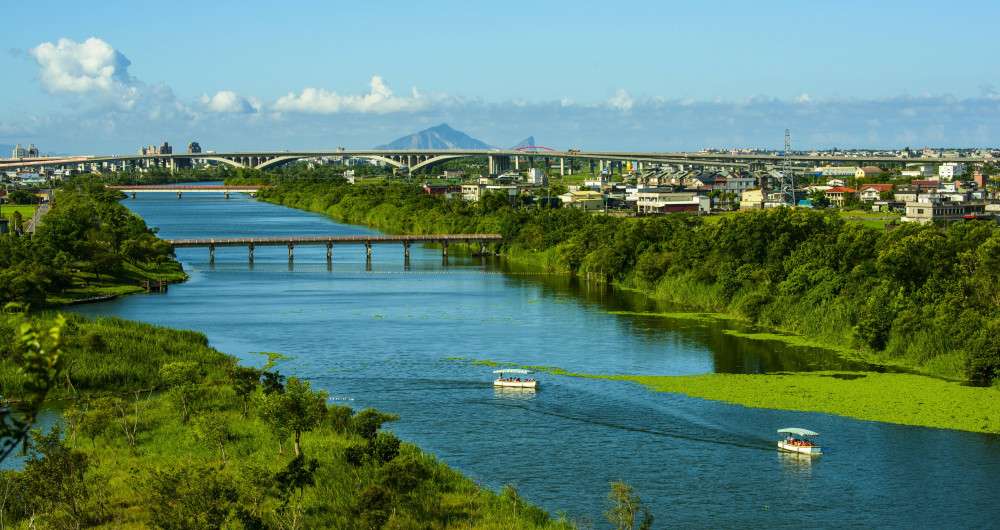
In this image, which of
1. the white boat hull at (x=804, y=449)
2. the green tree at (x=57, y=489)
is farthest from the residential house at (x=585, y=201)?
the green tree at (x=57, y=489)

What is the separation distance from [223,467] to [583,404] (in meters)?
7.99

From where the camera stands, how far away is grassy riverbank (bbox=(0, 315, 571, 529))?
12805mm

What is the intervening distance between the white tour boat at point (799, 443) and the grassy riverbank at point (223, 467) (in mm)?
5348

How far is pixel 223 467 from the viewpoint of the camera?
15.2 metres

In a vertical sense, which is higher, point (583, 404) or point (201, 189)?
point (201, 189)

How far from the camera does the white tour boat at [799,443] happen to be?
16922mm

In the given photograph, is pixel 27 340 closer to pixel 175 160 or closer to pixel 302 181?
pixel 302 181

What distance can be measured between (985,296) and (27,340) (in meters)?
24.1

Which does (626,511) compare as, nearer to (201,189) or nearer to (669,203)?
(669,203)

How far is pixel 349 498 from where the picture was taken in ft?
46.1

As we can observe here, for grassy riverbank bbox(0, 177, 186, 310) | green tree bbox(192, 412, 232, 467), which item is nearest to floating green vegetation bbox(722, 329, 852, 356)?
green tree bbox(192, 412, 232, 467)

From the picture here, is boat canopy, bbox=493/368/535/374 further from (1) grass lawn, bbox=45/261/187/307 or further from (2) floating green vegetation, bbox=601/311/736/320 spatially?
(1) grass lawn, bbox=45/261/187/307

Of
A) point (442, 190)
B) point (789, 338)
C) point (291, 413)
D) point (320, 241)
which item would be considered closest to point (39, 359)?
point (291, 413)

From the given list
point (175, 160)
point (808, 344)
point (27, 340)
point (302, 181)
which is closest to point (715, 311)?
point (808, 344)
